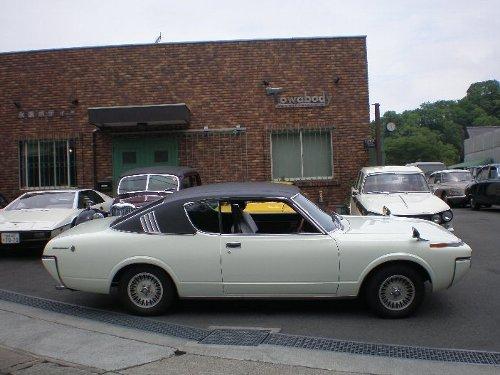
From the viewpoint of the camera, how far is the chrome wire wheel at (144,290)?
5.96 meters

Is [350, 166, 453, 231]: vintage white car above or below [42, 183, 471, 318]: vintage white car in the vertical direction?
above

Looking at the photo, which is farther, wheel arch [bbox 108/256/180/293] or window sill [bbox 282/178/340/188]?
window sill [bbox 282/178/340/188]

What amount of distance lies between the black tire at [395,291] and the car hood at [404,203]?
348 cm

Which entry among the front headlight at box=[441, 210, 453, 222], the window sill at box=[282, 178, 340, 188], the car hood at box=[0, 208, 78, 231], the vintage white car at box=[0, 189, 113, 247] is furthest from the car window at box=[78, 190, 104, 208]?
the front headlight at box=[441, 210, 453, 222]

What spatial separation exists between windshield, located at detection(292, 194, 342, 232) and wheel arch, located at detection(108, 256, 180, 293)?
157 centimetres

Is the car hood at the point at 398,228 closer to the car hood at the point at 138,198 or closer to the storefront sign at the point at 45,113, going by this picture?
the car hood at the point at 138,198

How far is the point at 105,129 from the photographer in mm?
15805

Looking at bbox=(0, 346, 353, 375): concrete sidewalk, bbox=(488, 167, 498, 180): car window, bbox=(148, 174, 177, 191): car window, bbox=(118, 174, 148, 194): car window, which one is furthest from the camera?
bbox=(488, 167, 498, 180): car window

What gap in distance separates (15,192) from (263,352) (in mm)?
13634

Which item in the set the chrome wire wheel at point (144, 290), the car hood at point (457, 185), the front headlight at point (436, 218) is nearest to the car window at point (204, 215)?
the chrome wire wheel at point (144, 290)

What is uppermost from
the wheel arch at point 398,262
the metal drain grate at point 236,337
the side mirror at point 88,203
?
the side mirror at point 88,203

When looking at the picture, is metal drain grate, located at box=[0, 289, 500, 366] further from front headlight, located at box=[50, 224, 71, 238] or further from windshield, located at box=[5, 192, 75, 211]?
windshield, located at box=[5, 192, 75, 211]

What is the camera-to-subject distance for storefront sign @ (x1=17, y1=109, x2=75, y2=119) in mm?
16141

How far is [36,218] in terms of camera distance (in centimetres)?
984
